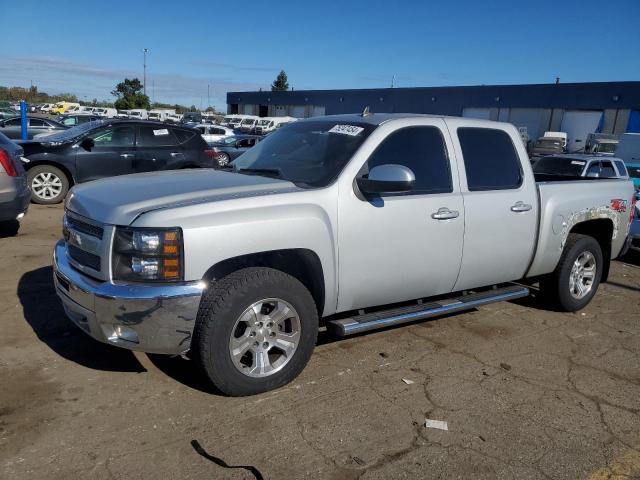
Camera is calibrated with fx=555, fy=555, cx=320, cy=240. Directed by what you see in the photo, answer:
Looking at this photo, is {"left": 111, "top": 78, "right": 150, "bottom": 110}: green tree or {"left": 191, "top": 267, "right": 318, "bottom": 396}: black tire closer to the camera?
{"left": 191, "top": 267, "right": 318, "bottom": 396}: black tire

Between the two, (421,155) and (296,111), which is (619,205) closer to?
(421,155)

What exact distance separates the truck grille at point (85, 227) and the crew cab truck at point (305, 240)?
0.5 inches

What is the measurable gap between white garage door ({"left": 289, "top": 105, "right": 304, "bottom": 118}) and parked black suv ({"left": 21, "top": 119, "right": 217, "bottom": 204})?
51553 millimetres

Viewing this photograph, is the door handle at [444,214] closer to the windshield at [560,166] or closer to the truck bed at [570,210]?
the truck bed at [570,210]

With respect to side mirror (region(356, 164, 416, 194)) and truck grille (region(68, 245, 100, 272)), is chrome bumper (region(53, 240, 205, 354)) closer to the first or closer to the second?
truck grille (region(68, 245, 100, 272))

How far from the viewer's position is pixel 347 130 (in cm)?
433

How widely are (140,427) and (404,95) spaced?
49725 mm

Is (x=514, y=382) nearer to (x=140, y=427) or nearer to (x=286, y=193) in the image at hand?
(x=286, y=193)

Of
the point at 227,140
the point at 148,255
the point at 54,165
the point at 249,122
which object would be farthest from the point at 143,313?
the point at 249,122

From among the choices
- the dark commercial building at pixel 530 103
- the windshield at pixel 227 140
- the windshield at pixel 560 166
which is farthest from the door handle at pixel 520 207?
the dark commercial building at pixel 530 103

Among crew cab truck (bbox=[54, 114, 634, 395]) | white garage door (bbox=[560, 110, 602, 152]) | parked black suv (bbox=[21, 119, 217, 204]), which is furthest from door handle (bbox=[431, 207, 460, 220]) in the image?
white garage door (bbox=[560, 110, 602, 152])

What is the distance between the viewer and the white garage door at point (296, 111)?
61406 mm

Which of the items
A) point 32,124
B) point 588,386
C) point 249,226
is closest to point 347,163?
Result: point 249,226

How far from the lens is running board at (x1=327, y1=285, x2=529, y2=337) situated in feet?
13.0
